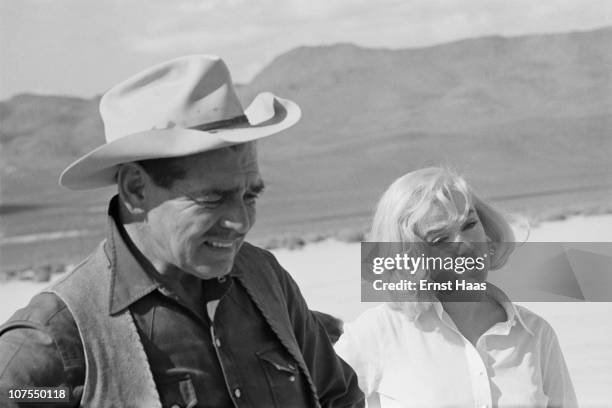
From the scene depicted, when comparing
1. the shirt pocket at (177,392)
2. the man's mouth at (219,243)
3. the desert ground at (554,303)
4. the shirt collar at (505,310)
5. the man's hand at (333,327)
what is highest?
the man's mouth at (219,243)

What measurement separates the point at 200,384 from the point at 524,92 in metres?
16.1

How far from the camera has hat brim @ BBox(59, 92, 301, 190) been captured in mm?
1579

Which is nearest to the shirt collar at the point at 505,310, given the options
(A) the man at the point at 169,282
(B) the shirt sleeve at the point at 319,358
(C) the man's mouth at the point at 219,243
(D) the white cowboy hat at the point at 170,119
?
(B) the shirt sleeve at the point at 319,358

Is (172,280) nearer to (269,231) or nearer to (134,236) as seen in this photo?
(134,236)

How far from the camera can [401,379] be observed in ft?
8.46

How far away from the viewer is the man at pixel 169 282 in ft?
5.08

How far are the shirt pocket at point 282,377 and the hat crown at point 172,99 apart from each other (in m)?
0.38

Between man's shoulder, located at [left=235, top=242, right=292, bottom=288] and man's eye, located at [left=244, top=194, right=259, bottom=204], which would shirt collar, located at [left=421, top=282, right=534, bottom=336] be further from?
man's eye, located at [left=244, top=194, right=259, bottom=204]

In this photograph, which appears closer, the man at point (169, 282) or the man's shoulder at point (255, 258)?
the man at point (169, 282)

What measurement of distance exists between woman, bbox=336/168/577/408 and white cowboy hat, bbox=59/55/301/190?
93cm

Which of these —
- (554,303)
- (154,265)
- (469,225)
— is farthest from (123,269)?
(554,303)

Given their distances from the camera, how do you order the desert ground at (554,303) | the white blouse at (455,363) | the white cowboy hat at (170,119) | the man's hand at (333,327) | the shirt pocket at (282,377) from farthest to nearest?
the desert ground at (554,303) < the man's hand at (333,327) < the white blouse at (455,363) < the shirt pocket at (282,377) < the white cowboy hat at (170,119)

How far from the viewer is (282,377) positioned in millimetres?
1762

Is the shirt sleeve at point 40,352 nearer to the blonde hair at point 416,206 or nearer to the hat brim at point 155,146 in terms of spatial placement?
the hat brim at point 155,146
